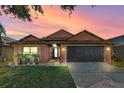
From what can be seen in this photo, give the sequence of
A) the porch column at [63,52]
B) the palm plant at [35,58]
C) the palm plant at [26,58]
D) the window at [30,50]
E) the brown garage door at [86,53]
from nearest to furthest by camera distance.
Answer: the palm plant at [26,58] < the palm plant at [35,58] < the window at [30,50] < the porch column at [63,52] < the brown garage door at [86,53]

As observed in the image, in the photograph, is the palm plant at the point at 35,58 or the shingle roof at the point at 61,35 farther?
the shingle roof at the point at 61,35

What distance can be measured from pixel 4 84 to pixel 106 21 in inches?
882

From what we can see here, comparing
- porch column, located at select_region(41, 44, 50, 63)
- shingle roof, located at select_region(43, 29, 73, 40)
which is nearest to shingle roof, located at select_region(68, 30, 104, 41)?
porch column, located at select_region(41, 44, 50, 63)

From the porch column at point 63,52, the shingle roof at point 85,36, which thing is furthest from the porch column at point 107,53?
the porch column at point 63,52

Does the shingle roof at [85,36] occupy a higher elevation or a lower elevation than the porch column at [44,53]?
higher

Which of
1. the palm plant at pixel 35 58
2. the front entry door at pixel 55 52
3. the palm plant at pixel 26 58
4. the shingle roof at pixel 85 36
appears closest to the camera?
the palm plant at pixel 26 58

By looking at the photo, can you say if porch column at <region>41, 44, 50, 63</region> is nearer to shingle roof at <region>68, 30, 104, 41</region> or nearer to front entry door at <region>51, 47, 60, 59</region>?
shingle roof at <region>68, 30, 104, 41</region>

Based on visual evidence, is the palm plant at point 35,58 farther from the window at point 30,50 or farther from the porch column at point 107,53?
the porch column at point 107,53

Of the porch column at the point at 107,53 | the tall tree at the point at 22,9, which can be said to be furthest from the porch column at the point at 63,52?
the tall tree at the point at 22,9

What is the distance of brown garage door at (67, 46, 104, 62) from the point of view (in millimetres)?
34875

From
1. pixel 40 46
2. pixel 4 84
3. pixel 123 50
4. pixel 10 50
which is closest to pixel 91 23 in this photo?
pixel 123 50

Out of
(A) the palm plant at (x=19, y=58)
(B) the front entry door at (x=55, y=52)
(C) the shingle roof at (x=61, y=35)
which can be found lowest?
(A) the palm plant at (x=19, y=58)

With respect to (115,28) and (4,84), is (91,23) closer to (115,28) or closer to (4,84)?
(115,28)

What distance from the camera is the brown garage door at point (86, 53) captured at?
34875mm
